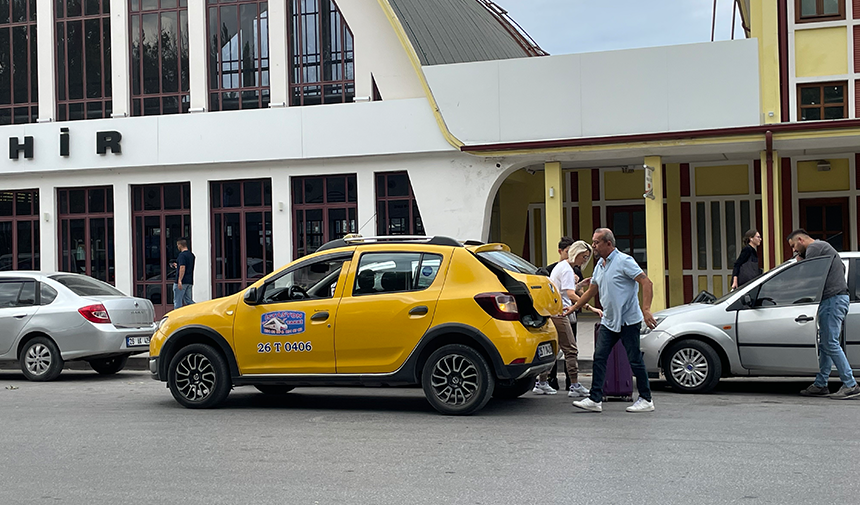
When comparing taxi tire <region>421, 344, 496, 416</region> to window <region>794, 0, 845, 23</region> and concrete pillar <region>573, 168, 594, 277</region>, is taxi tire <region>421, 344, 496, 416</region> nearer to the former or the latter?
window <region>794, 0, 845, 23</region>

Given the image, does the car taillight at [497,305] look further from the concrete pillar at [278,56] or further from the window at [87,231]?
the window at [87,231]

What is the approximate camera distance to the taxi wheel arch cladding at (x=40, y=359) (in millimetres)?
12141

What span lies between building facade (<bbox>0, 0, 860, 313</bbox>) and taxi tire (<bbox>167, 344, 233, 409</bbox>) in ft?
29.4

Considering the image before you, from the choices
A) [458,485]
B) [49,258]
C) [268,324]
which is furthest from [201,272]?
[458,485]

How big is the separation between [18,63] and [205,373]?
553 inches

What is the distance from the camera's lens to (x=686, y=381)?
994cm

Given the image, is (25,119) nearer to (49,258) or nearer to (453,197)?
(49,258)

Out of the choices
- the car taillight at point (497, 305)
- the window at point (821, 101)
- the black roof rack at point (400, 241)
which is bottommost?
the car taillight at point (497, 305)

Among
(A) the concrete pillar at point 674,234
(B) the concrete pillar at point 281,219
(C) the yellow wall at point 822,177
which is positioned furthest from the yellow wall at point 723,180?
(B) the concrete pillar at point 281,219

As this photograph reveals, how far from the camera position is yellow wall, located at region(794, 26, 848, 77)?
15.9 m

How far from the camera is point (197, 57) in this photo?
759 inches

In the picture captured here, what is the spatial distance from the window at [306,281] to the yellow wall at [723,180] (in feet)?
43.2

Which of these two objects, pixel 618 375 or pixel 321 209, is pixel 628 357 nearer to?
pixel 618 375

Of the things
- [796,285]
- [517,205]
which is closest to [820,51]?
[517,205]
